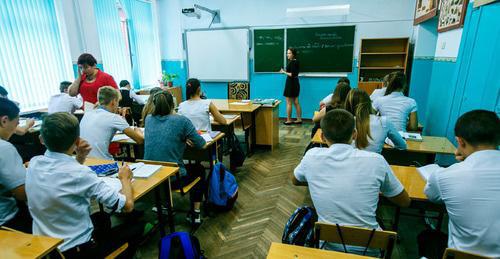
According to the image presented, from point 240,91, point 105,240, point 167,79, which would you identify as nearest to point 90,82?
point 105,240

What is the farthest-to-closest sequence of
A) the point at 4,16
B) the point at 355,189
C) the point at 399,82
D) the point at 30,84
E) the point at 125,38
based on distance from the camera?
the point at 125,38 → the point at 30,84 → the point at 4,16 → the point at 399,82 → the point at 355,189

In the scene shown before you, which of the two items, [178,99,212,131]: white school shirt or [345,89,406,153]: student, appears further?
[178,99,212,131]: white school shirt

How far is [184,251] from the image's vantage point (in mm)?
1840

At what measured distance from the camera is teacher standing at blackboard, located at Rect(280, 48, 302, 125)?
19.9 ft

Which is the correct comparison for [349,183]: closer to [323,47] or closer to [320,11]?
[320,11]

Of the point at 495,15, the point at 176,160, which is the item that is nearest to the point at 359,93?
the point at 495,15

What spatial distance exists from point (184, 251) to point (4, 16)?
4.50 metres

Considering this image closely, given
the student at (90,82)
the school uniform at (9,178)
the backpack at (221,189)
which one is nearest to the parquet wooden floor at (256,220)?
the backpack at (221,189)

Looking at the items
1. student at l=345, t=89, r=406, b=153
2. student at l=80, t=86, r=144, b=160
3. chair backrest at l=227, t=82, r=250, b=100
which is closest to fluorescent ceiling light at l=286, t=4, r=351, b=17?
chair backrest at l=227, t=82, r=250, b=100

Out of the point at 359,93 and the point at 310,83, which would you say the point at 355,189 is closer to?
the point at 359,93

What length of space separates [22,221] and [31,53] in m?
3.78

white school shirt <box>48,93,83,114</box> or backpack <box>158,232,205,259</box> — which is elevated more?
white school shirt <box>48,93,83,114</box>

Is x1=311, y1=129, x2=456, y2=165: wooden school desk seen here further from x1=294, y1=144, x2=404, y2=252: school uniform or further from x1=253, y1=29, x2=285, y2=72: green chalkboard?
x1=253, y1=29, x2=285, y2=72: green chalkboard

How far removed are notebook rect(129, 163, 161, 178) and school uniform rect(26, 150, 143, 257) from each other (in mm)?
457
